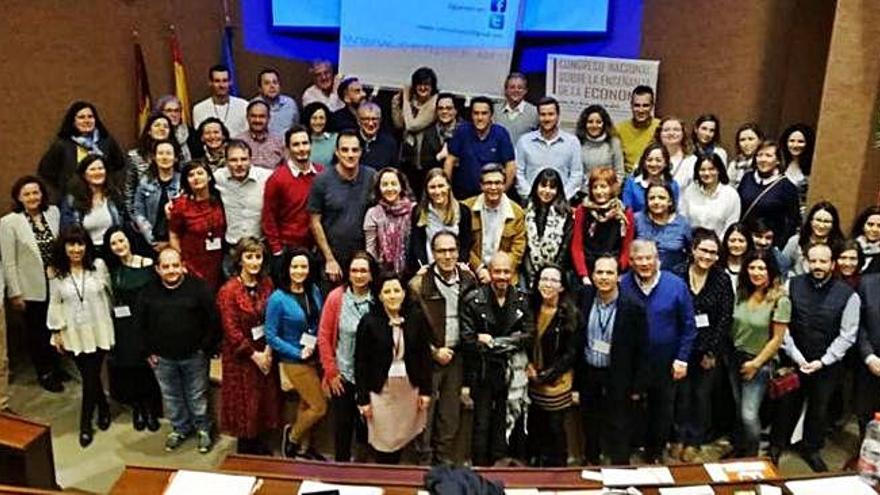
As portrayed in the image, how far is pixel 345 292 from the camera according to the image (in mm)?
4578

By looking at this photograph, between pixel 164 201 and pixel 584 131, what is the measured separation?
2398 millimetres

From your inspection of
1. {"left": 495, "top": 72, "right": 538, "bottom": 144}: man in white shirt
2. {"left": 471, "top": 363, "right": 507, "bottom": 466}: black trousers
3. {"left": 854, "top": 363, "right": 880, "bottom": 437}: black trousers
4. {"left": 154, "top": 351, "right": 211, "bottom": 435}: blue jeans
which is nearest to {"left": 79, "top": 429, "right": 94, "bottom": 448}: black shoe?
{"left": 154, "top": 351, "right": 211, "bottom": 435}: blue jeans

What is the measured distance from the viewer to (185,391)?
5.16 meters

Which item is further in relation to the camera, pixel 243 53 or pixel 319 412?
pixel 243 53

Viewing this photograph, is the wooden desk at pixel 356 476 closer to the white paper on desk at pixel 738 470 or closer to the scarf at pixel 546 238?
the white paper on desk at pixel 738 470

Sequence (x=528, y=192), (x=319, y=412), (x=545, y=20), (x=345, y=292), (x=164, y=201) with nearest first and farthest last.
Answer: (x=345, y=292) → (x=319, y=412) → (x=164, y=201) → (x=528, y=192) → (x=545, y=20)

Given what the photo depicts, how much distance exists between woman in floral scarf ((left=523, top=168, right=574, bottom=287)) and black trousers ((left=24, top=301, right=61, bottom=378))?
8.94 ft

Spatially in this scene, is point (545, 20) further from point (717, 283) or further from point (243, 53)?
point (717, 283)

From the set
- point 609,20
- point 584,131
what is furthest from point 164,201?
point 609,20

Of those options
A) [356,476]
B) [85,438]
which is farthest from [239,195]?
[356,476]

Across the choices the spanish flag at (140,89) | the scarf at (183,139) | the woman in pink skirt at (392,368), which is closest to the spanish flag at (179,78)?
the spanish flag at (140,89)

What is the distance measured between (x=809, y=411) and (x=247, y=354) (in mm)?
2786

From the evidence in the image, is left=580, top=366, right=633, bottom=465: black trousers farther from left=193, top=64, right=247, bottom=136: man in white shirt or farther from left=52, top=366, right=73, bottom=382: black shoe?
left=52, top=366, right=73, bottom=382: black shoe

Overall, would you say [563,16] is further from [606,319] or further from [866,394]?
[866,394]
